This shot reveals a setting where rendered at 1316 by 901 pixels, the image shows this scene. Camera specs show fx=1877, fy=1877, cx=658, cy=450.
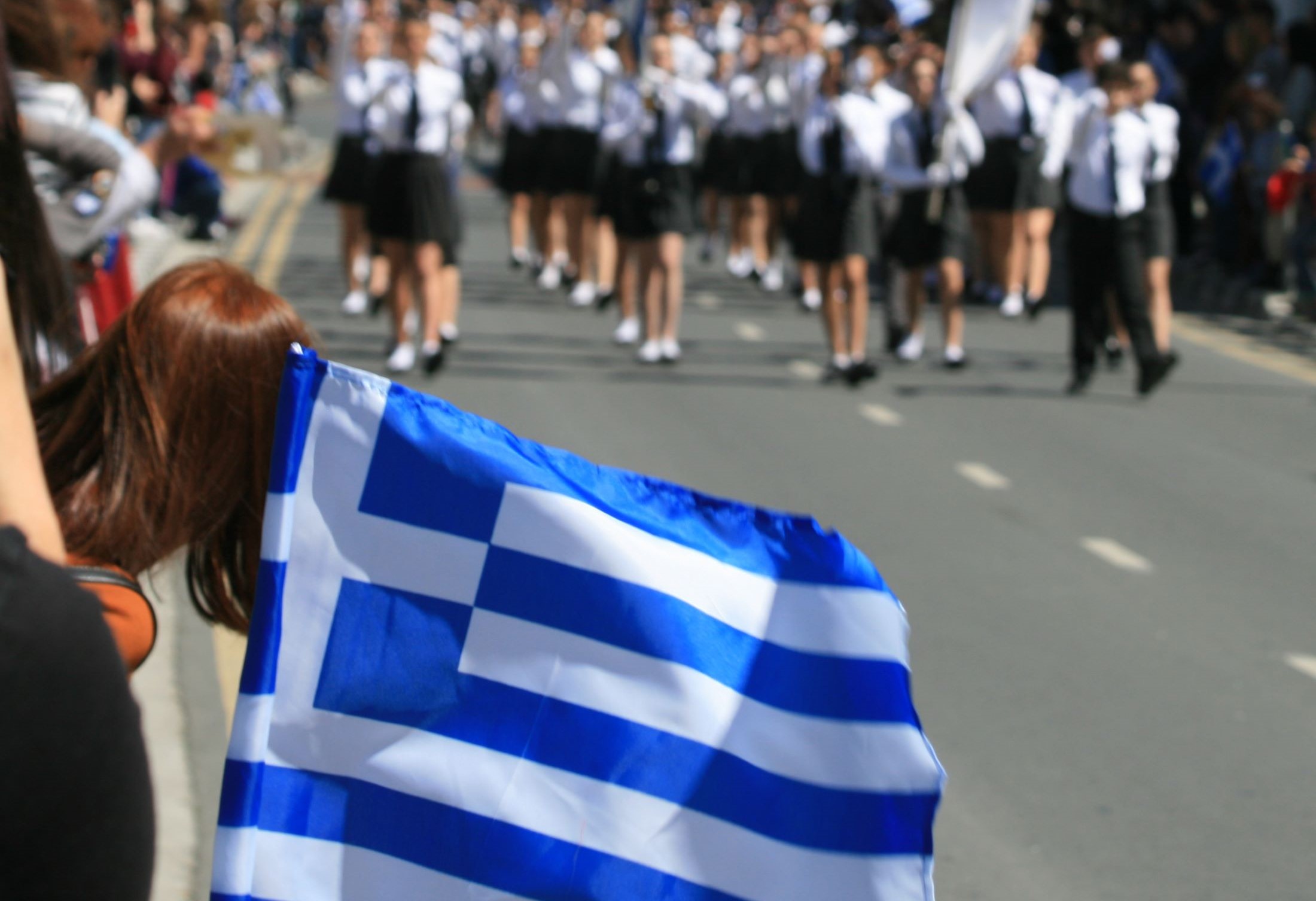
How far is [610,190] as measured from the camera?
12.9 m

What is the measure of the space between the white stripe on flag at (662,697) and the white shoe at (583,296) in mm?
12551

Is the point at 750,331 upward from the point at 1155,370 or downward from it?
downward

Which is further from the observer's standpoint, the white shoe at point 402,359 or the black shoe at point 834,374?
the black shoe at point 834,374

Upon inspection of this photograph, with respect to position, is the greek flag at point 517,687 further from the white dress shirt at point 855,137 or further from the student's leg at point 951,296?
the student's leg at point 951,296

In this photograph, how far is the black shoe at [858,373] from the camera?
11.0 meters

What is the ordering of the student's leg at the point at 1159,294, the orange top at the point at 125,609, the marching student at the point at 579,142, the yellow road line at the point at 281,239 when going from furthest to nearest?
the yellow road line at the point at 281,239
the marching student at the point at 579,142
the student's leg at the point at 1159,294
the orange top at the point at 125,609

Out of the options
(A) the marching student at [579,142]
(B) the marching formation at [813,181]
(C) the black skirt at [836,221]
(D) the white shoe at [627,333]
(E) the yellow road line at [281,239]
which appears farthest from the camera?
(E) the yellow road line at [281,239]

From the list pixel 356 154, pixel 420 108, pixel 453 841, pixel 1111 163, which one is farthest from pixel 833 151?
pixel 453 841

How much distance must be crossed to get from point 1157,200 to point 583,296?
5.34 metres

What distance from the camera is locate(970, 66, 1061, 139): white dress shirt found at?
14531mm

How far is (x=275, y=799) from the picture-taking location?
2262 mm

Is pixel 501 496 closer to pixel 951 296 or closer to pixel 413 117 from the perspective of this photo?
pixel 413 117

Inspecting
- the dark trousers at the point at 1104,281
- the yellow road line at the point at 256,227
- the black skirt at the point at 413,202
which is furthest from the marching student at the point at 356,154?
the dark trousers at the point at 1104,281

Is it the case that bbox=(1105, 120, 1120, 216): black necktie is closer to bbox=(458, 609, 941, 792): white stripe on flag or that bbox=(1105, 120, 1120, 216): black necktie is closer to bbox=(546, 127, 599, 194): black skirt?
bbox=(546, 127, 599, 194): black skirt
